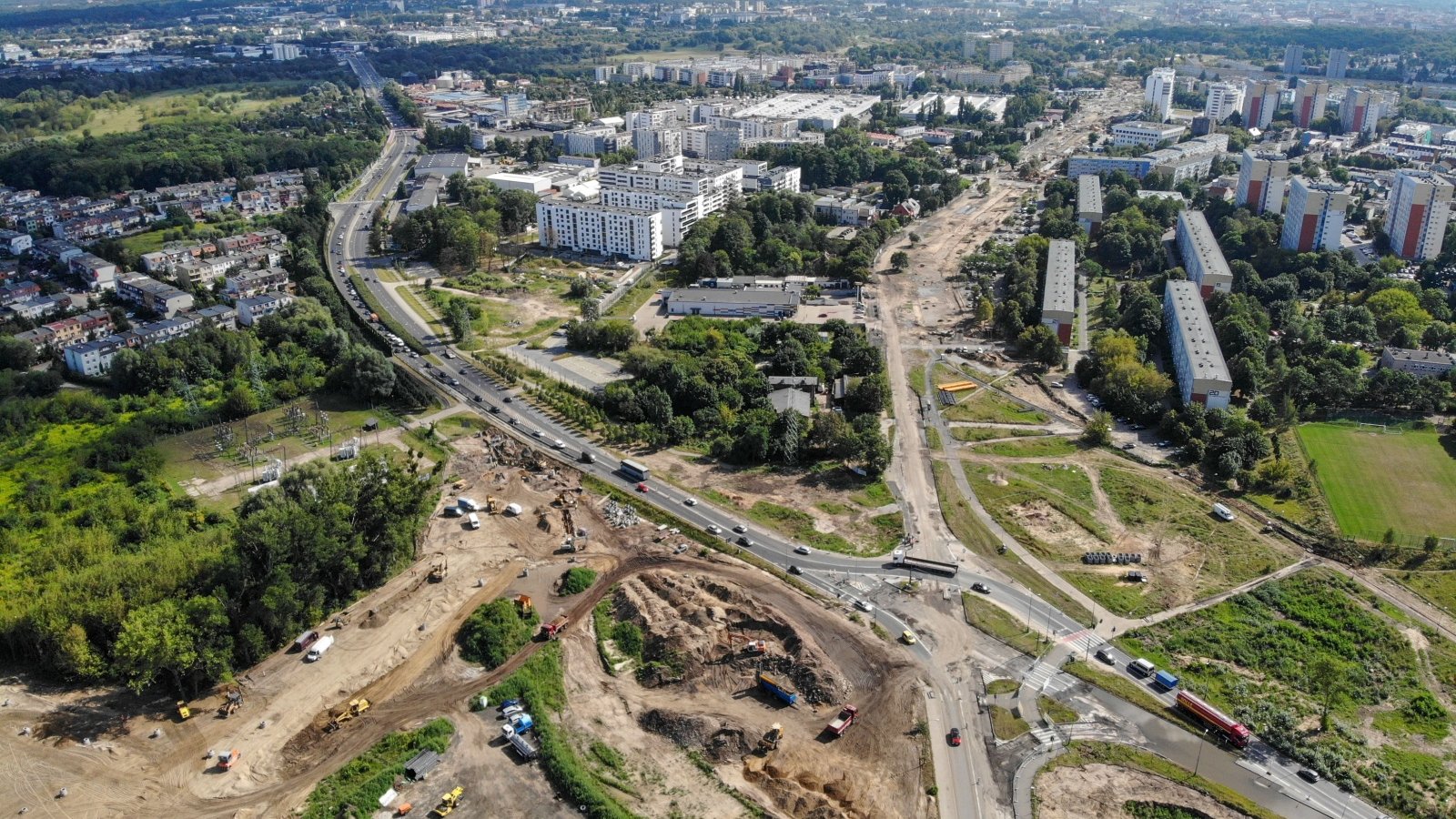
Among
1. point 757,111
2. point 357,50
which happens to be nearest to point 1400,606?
point 757,111

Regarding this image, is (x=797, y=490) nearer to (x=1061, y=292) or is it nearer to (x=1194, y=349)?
(x=1194, y=349)

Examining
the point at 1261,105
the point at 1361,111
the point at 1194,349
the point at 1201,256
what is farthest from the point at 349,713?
the point at 1261,105

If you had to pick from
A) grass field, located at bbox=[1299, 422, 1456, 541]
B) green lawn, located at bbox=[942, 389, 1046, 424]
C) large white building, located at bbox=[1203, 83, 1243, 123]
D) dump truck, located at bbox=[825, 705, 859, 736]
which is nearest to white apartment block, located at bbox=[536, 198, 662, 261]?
green lawn, located at bbox=[942, 389, 1046, 424]

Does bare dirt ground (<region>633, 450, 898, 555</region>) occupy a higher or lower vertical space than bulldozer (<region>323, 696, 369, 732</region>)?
higher

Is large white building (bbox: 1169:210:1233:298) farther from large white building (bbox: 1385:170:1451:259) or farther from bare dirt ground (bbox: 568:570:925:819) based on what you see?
bare dirt ground (bbox: 568:570:925:819)

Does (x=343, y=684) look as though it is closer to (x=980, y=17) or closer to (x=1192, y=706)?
(x=1192, y=706)
